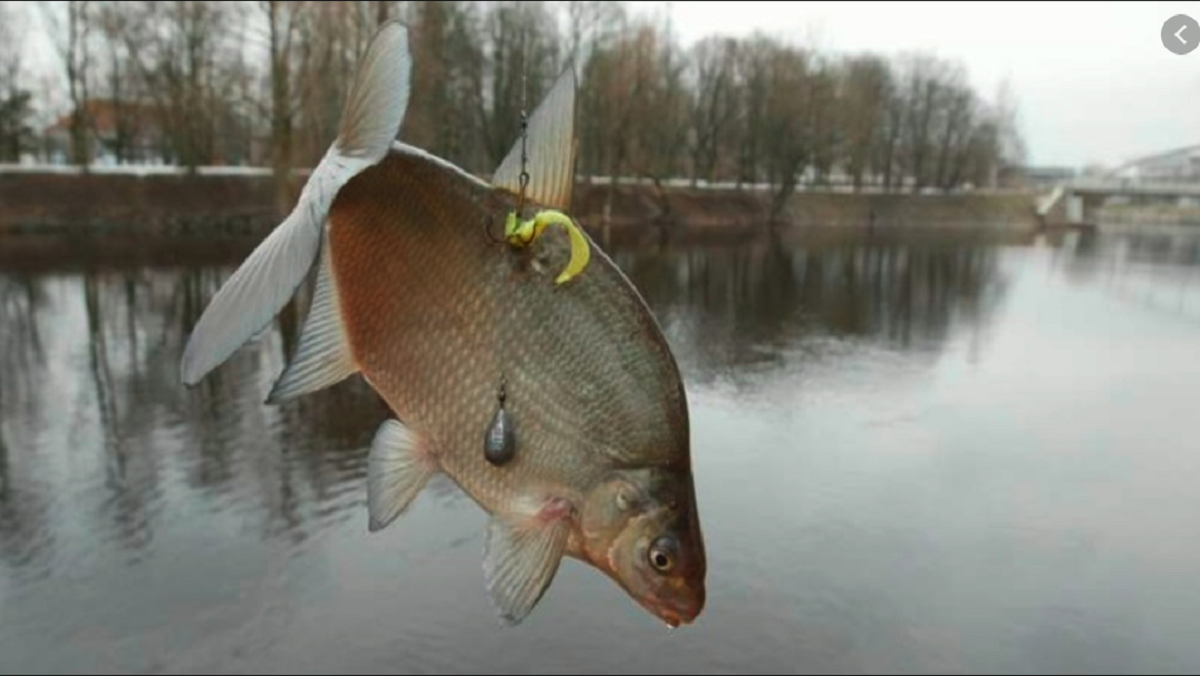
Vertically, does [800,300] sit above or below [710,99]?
below

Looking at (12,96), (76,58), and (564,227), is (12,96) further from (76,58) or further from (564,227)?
(564,227)

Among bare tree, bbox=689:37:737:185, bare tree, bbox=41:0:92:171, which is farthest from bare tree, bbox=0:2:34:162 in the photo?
bare tree, bbox=689:37:737:185

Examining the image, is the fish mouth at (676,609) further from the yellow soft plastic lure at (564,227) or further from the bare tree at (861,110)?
the bare tree at (861,110)

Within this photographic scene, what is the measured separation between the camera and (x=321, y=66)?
15281mm

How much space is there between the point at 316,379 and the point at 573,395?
27 cm

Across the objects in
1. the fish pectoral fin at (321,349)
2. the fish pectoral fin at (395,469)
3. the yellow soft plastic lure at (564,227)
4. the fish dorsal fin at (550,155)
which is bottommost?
the fish pectoral fin at (395,469)

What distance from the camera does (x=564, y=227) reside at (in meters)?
0.89

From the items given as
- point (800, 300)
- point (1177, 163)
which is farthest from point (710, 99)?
point (1177, 163)

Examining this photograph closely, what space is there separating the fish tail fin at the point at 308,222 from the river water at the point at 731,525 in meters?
6.13

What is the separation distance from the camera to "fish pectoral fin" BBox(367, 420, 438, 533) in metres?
0.98

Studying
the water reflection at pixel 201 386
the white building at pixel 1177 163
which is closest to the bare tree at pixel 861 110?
the water reflection at pixel 201 386

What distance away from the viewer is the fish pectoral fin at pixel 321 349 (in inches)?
36.5

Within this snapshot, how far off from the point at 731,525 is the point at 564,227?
1397cm

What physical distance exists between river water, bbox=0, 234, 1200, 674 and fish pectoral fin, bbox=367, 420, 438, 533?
6.00m
